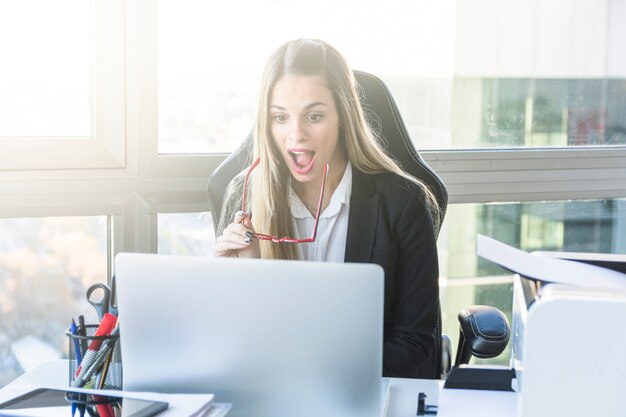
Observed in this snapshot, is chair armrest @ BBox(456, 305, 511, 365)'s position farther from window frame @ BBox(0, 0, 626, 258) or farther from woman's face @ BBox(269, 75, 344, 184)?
window frame @ BBox(0, 0, 626, 258)

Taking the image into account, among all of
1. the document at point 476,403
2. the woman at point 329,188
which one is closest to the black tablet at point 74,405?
the document at point 476,403

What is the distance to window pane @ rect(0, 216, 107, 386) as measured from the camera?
2318 millimetres

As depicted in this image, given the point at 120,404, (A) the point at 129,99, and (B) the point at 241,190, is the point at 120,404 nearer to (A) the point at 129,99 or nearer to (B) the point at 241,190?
(B) the point at 241,190

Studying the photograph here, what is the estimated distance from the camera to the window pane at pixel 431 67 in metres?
2.37

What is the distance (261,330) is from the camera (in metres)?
1.19

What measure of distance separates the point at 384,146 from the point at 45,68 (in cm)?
96

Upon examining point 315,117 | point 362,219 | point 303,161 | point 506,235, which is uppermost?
point 315,117

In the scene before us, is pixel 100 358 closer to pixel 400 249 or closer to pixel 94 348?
pixel 94 348

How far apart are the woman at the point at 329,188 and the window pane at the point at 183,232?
0.43 metres

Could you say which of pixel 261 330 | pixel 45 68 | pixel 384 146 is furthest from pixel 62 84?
pixel 261 330

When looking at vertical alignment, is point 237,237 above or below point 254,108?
below

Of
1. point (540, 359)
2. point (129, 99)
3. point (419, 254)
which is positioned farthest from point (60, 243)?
point (540, 359)

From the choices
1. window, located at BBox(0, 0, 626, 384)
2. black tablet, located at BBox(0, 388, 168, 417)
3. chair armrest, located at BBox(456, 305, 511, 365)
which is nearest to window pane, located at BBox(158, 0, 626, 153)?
window, located at BBox(0, 0, 626, 384)

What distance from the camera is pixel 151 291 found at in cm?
123
